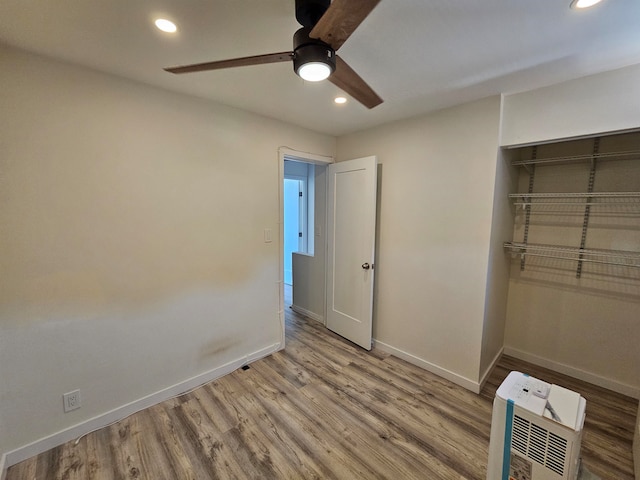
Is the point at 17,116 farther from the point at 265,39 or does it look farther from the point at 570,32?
the point at 570,32

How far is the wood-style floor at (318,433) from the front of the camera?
5.24 ft

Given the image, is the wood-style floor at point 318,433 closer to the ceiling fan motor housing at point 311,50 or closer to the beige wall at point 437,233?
the beige wall at point 437,233

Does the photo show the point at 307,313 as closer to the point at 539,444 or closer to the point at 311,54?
the point at 539,444

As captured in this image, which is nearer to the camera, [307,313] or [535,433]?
[535,433]

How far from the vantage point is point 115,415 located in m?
1.94

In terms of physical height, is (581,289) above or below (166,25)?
below

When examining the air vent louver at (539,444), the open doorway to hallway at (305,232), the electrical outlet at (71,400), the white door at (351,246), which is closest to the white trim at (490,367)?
the white door at (351,246)

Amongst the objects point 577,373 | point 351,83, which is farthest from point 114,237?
point 577,373

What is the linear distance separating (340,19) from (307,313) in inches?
139

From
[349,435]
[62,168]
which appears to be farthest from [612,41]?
[62,168]

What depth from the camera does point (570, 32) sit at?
52.7 inches

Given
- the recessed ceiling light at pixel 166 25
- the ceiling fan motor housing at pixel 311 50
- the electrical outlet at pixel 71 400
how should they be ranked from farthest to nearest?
1. the electrical outlet at pixel 71 400
2. the recessed ceiling light at pixel 166 25
3. the ceiling fan motor housing at pixel 311 50

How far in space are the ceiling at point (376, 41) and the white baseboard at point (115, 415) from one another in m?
2.36

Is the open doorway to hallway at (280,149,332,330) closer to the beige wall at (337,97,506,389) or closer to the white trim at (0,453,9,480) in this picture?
the beige wall at (337,97,506,389)
